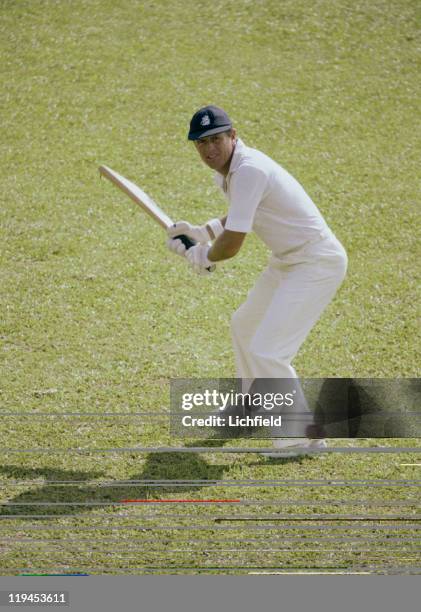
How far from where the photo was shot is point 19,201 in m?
11.0

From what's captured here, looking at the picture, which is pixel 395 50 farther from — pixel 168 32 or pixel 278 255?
pixel 278 255

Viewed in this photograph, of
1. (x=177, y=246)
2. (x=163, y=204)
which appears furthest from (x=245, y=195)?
(x=163, y=204)

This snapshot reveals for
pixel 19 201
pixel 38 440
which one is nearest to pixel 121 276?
pixel 19 201

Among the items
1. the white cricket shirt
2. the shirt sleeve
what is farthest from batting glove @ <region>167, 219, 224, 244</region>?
the shirt sleeve

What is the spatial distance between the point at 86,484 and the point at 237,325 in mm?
1595

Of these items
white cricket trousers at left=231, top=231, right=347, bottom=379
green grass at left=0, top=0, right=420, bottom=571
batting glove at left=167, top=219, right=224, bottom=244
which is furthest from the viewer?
green grass at left=0, top=0, right=420, bottom=571

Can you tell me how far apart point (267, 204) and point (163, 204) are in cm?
511

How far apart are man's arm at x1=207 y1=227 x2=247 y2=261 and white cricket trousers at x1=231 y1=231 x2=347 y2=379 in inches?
18.7

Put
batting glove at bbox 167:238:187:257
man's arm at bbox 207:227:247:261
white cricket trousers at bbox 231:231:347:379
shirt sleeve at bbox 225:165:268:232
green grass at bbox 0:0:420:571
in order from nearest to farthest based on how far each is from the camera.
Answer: shirt sleeve at bbox 225:165:268:232
man's arm at bbox 207:227:247:261
white cricket trousers at bbox 231:231:347:379
batting glove at bbox 167:238:187:257
green grass at bbox 0:0:420:571

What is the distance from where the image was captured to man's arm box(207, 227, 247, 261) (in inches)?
232

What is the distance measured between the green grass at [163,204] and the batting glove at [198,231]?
1.54 metres

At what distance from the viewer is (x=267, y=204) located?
6039 millimetres

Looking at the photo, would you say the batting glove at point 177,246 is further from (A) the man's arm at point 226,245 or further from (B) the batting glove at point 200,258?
(A) the man's arm at point 226,245

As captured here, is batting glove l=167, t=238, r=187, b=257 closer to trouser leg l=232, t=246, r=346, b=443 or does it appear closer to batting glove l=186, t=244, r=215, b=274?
batting glove l=186, t=244, r=215, b=274
